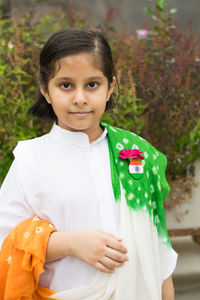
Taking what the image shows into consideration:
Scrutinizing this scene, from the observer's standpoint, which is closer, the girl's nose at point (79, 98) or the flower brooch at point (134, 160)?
the girl's nose at point (79, 98)

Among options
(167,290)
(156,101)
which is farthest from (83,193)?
(156,101)

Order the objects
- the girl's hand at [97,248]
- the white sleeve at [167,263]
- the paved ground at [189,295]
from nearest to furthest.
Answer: the girl's hand at [97,248], the white sleeve at [167,263], the paved ground at [189,295]

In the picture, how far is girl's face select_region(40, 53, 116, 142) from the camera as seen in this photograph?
1280 mm

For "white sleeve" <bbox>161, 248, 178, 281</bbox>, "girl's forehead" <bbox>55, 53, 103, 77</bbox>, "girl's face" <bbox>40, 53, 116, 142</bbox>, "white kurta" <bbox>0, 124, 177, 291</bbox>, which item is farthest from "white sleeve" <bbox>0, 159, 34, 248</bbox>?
"white sleeve" <bbox>161, 248, 178, 281</bbox>

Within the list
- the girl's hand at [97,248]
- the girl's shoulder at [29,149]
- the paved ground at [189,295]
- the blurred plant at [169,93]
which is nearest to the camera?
the girl's hand at [97,248]

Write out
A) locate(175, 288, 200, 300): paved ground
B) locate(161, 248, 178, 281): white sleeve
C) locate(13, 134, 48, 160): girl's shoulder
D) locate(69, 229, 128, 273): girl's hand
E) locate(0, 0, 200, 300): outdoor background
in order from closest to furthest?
1. locate(69, 229, 128, 273): girl's hand
2. locate(13, 134, 48, 160): girl's shoulder
3. locate(161, 248, 178, 281): white sleeve
4. locate(0, 0, 200, 300): outdoor background
5. locate(175, 288, 200, 300): paved ground

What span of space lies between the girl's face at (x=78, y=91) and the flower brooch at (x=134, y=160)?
174mm

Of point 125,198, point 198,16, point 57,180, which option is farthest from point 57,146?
point 198,16

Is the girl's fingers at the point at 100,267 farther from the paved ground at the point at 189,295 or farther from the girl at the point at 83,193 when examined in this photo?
the paved ground at the point at 189,295

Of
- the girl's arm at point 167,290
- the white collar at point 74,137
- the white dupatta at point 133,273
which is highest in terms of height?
the white collar at point 74,137

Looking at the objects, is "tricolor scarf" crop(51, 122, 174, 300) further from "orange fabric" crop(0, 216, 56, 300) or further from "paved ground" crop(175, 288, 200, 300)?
"paved ground" crop(175, 288, 200, 300)

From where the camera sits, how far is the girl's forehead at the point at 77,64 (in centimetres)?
128

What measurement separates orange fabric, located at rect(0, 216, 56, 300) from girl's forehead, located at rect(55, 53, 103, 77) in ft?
1.61

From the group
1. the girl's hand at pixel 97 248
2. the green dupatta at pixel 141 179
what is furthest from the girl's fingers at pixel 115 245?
the green dupatta at pixel 141 179
